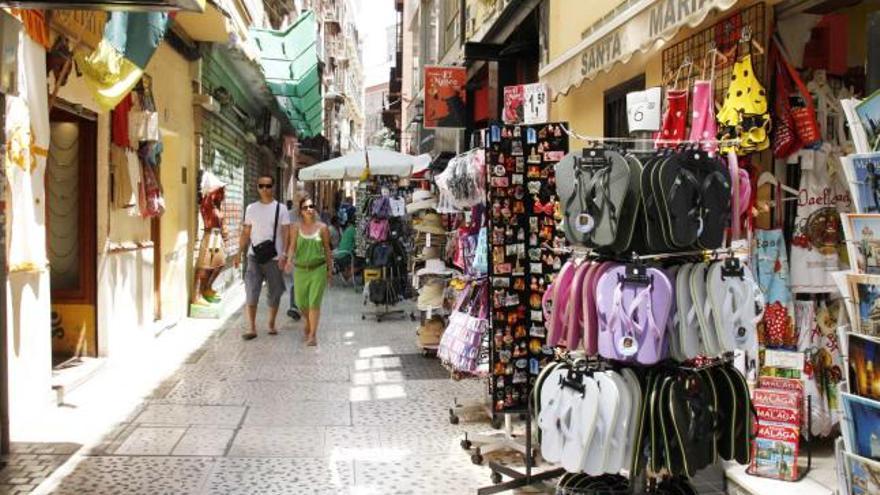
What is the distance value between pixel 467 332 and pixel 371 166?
24.7 feet

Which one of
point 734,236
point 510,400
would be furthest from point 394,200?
point 734,236

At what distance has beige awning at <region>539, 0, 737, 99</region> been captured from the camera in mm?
4762

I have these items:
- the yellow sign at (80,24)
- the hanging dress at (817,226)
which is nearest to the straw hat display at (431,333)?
the yellow sign at (80,24)

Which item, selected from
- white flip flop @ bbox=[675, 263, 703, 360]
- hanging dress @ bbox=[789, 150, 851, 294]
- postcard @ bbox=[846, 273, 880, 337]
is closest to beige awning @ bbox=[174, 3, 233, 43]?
hanging dress @ bbox=[789, 150, 851, 294]

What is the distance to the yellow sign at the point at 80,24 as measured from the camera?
6.18 meters

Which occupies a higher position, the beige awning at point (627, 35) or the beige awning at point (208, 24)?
the beige awning at point (208, 24)

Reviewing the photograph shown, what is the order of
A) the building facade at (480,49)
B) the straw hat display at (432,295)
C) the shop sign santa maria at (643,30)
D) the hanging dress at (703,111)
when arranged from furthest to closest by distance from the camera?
the building facade at (480,49), the straw hat display at (432,295), the hanging dress at (703,111), the shop sign santa maria at (643,30)

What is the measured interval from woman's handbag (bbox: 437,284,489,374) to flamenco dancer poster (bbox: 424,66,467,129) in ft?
29.0

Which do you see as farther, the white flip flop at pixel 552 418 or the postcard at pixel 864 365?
the white flip flop at pixel 552 418

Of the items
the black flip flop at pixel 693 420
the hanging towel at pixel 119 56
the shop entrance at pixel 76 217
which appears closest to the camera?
the black flip flop at pixel 693 420

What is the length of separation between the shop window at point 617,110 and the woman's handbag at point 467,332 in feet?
8.83

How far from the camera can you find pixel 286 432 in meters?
6.14

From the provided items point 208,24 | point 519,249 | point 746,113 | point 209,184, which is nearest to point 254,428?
point 519,249

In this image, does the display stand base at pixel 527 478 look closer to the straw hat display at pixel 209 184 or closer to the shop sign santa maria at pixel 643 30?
the shop sign santa maria at pixel 643 30
